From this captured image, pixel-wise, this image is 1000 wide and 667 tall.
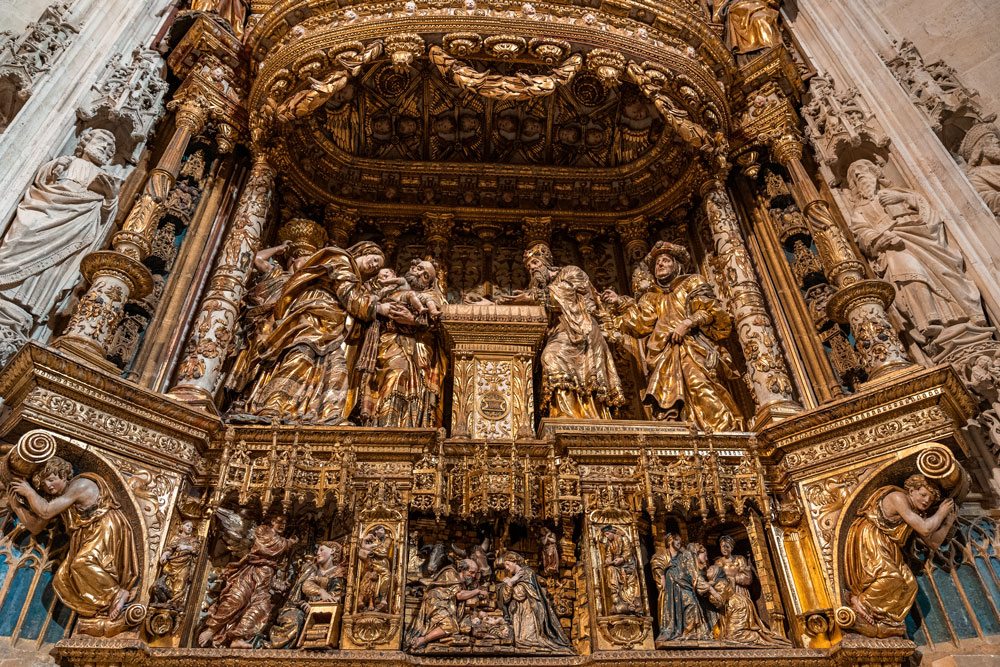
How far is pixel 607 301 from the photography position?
7469 mm

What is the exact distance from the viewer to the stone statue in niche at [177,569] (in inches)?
183

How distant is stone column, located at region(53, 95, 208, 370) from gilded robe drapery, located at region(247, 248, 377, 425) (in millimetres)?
1141

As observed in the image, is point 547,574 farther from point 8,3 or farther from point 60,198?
point 8,3

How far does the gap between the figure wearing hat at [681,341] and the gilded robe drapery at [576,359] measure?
340 millimetres

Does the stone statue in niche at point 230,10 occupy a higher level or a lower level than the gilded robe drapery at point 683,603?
higher

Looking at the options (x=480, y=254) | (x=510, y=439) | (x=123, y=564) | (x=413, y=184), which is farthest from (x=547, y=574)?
(x=413, y=184)

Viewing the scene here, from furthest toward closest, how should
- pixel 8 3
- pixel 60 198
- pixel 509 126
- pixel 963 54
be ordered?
pixel 509 126 < pixel 963 54 < pixel 8 3 < pixel 60 198

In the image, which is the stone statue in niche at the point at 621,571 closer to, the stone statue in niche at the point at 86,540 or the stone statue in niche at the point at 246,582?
the stone statue in niche at the point at 246,582

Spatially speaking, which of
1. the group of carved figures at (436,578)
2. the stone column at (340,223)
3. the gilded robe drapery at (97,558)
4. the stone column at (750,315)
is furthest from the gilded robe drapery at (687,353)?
the gilded robe drapery at (97,558)

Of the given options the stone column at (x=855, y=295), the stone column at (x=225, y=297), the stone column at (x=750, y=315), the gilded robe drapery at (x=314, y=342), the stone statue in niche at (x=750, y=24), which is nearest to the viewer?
the stone column at (x=855, y=295)

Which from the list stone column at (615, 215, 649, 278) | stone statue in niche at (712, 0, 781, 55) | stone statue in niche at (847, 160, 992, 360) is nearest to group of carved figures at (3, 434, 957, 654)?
stone statue in niche at (847, 160, 992, 360)

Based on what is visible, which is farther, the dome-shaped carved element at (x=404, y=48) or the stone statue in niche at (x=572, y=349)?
the dome-shaped carved element at (x=404, y=48)

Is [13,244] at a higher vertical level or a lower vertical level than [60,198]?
lower

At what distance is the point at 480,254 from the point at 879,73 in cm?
450
